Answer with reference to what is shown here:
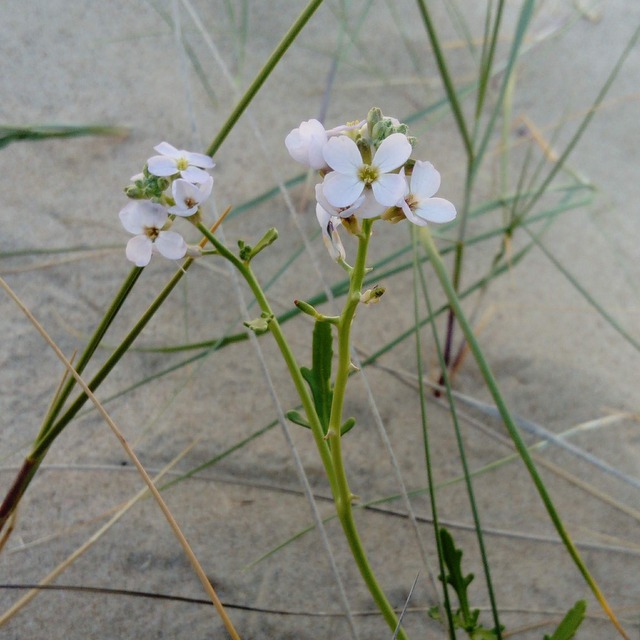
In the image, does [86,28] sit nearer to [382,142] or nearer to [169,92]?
[169,92]

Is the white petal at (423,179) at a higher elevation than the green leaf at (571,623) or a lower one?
higher

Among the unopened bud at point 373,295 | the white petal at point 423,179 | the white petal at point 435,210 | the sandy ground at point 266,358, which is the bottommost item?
the sandy ground at point 266,358

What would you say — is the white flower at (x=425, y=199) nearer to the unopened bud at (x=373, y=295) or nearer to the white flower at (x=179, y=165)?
the unopened bud at (x=373, y=295)

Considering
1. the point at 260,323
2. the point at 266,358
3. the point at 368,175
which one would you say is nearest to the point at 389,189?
the point at 368,175

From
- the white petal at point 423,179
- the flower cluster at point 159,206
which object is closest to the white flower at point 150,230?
the flower cluster at point 159,206

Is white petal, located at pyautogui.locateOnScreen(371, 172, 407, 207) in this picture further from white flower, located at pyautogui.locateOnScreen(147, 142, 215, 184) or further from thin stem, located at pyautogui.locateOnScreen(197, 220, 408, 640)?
white flower, located at pyautogui.locateOnScreen(147, 142, 215, 184)

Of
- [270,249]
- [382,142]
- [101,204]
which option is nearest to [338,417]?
[382,142]
